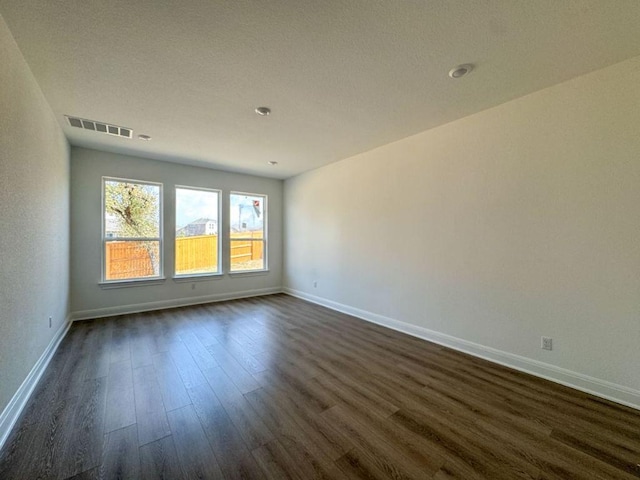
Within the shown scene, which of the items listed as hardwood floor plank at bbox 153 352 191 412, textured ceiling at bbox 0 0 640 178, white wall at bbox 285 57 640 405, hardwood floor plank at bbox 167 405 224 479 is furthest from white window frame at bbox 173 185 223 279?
hardwood floor plank at bbox 167 405 224 479

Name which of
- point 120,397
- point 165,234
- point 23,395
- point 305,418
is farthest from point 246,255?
point 305,418

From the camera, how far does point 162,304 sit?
4754mm

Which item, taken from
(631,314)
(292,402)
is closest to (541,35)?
(631,314)

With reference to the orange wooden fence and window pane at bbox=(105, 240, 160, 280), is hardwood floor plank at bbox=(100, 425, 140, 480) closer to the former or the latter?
window pane at bbox=(105, 240, 160, 280)

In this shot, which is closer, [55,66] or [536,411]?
[536,411]

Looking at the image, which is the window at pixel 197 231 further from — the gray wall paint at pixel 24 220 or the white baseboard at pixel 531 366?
the white baseboard at pixel 531 366

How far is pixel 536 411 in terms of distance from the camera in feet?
6.51

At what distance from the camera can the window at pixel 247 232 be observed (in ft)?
18.4

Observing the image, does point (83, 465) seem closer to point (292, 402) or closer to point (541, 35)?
point (292, 402)

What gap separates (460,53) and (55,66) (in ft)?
10.7

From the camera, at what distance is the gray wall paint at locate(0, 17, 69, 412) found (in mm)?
1729

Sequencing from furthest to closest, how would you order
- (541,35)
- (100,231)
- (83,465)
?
(100,231) < (541,35) < (83,465)

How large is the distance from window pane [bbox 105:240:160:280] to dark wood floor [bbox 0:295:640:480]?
1.48m

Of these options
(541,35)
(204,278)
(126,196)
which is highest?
(541,35)
